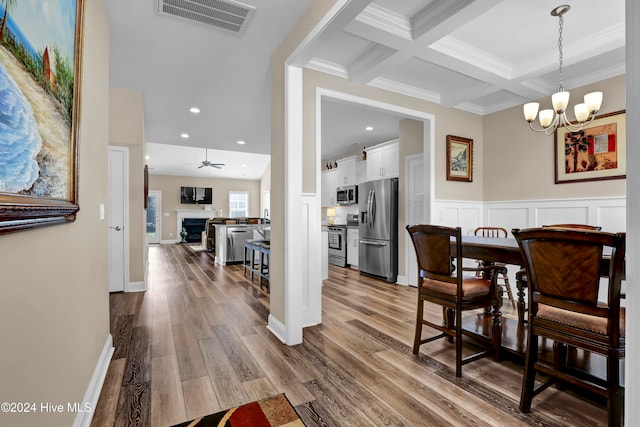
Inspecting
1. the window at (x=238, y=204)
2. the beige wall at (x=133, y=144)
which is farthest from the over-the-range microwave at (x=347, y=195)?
the window at (x=238, y=204)

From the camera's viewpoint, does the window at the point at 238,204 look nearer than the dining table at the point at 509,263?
No

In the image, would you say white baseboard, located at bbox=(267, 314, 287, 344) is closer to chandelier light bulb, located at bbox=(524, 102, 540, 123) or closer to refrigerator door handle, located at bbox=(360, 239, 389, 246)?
refrigerator door handle, located at bbox=(360, 239, 389, 246)

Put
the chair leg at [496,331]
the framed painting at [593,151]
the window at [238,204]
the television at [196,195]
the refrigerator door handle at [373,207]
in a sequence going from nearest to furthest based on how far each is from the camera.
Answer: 1. the chair leg at [496,331]
2. the framed painting at [593,151]
3. the refrigerator door handle at [373,207]
4. the television at [196,195]
5. the window at [238,204]

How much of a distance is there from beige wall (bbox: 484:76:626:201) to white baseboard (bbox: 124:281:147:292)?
5165 millimetres

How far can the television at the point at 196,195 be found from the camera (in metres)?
12.2

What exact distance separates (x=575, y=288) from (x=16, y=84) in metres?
2.27

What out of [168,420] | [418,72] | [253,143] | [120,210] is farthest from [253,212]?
[168,420]

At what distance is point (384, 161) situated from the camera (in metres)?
5.50

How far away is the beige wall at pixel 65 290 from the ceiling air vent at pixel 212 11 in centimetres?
46

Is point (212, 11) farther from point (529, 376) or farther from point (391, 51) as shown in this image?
point (529, 376)

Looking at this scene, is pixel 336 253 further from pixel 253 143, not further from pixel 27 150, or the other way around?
pixel 27 150

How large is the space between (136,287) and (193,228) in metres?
8.56

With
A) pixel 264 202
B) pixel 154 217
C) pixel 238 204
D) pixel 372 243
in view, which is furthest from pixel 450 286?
pixel 238 204

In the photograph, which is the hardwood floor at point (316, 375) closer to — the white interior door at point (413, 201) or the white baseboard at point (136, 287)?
the white baseboard at point (136, 287)
